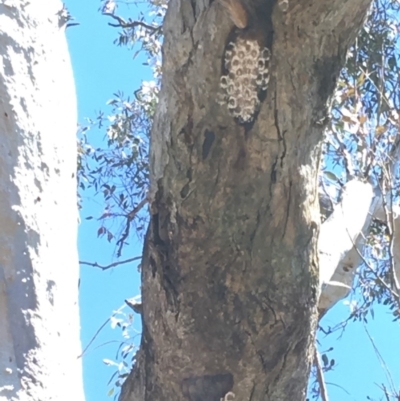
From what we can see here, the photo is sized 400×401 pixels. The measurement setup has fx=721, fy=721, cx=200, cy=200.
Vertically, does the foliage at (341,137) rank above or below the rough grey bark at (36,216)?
above

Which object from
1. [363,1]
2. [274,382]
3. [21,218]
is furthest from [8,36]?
[274,382]

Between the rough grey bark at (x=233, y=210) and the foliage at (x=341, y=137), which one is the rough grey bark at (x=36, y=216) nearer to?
the rough grey bark at (x=233, y=210)

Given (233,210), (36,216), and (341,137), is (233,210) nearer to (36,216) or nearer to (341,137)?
(36,216)

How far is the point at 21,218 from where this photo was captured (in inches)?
42.6

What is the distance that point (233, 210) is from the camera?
110 centimetres

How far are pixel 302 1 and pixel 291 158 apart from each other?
0.24 m

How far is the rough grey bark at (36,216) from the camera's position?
1.04 m

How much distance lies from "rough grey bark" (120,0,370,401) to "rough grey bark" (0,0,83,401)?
0.15 meters

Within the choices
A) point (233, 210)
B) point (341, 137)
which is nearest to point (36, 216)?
point (233, 210)

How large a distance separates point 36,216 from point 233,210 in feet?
0.99

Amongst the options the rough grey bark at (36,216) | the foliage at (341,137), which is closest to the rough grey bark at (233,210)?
the rough grey bark at (36,216)

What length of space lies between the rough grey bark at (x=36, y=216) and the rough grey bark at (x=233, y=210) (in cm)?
15

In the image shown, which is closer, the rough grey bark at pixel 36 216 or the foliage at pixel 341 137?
the rough grey bark at pixel 36 216

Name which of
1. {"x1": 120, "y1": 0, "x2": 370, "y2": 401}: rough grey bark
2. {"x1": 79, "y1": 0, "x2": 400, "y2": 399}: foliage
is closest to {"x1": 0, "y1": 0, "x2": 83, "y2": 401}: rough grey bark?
{"x1": 120, "y1": 0, "x2": 370, "y2": 401}: rough grey bark
